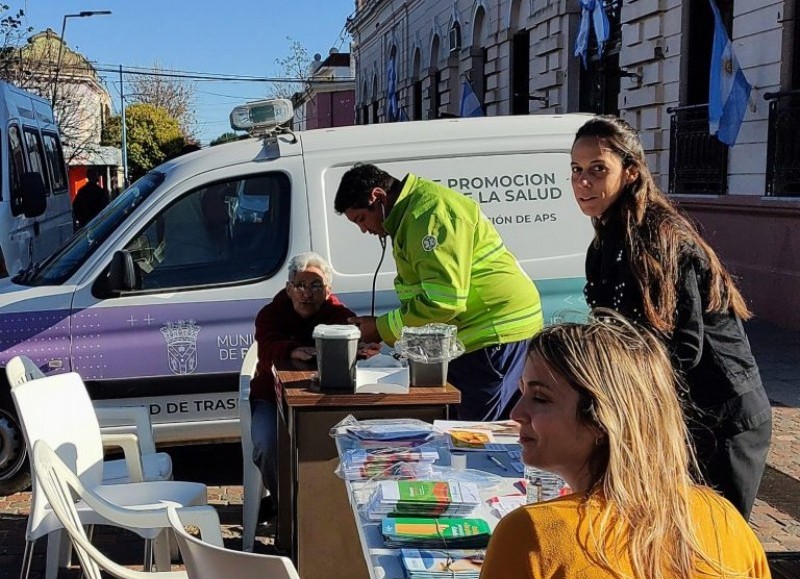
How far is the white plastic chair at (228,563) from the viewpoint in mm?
2018

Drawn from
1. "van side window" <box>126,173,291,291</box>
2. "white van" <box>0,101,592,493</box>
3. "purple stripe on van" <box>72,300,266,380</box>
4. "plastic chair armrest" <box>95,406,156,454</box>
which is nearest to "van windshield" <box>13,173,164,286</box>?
"white van" <box>0,101,592,493</box>

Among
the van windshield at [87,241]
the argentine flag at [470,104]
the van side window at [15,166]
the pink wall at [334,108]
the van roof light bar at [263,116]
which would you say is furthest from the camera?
the pink wall at [334,108]

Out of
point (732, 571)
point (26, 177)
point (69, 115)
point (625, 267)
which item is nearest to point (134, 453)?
point (625, 267)

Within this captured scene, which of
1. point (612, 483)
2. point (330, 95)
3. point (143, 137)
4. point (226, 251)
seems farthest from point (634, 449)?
point (330, 95)

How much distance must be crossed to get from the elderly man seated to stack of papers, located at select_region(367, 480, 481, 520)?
6.59ft

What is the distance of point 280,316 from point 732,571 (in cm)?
318

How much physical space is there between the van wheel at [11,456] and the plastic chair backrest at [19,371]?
3.79ft

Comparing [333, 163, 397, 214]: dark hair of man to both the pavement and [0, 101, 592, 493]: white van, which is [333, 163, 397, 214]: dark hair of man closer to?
[0, 101, 592, 493]: white van

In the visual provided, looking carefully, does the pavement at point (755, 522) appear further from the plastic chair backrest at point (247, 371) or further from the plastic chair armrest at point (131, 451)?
the plastic chair backrest at point (247, 371)

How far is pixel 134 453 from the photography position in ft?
14.2

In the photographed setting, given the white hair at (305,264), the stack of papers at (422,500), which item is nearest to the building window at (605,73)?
the white hair at (305,264)

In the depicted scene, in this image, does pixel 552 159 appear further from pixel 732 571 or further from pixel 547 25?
pixel 547 25

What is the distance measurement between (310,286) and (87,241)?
1721mm

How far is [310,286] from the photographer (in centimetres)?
467
